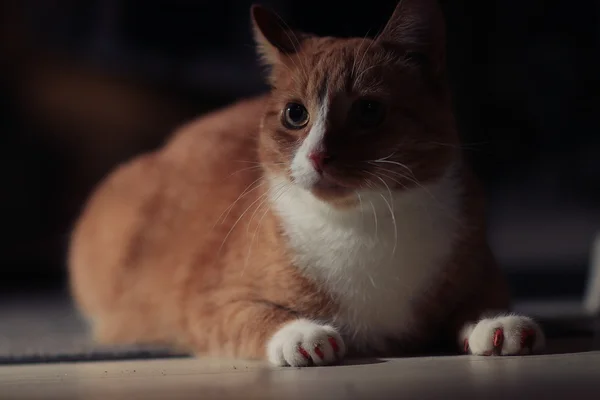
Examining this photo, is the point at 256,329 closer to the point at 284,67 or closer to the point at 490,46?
the point at 284,67

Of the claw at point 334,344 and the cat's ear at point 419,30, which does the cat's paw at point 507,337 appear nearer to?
the claw at point 334,344

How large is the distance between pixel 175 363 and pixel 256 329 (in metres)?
0.18

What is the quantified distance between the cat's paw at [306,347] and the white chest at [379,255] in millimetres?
111

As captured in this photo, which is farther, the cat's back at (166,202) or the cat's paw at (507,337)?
the cat's back at (166,202)

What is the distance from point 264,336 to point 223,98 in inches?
63.4

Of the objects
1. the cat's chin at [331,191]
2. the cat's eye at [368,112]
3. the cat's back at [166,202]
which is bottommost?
the cat's back at [166,202]

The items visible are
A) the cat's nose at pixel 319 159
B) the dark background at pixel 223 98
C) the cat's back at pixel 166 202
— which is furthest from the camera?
the dark background at pixel 223 98

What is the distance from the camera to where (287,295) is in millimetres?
1631

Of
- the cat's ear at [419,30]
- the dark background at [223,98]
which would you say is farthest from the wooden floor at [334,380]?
the dark background at [223,98]

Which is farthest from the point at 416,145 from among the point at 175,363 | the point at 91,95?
the point at 91,95

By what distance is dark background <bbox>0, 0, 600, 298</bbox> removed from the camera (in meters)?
2.77

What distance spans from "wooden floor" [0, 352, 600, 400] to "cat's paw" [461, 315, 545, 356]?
36 millimetres

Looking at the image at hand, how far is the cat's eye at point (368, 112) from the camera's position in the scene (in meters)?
1.52

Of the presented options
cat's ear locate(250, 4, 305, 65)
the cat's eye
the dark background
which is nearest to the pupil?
the cat's eye
